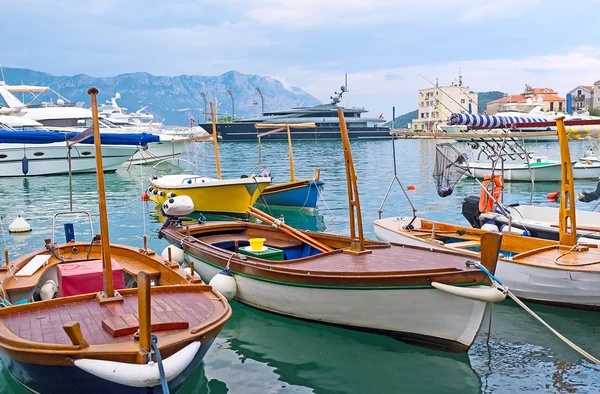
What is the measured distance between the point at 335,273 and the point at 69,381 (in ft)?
13.1

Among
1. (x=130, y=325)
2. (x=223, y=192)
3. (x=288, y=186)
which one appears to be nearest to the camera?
(x=130, y=325)

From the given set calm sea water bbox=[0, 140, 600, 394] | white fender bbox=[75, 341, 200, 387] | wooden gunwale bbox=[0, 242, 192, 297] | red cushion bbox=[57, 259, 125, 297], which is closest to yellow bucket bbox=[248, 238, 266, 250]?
calm sea water bbox=[0, 140, 600, 394]

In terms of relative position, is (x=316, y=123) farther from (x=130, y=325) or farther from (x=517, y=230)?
(x=130, y=325)

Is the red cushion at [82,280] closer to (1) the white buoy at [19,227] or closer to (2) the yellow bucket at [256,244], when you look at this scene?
(2) the yellow bucket at [256,244]

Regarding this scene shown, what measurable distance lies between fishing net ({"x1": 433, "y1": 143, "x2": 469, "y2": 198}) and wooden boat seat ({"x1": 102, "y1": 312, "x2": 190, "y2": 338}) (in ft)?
33.4

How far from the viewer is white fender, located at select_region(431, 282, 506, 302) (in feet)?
24.0

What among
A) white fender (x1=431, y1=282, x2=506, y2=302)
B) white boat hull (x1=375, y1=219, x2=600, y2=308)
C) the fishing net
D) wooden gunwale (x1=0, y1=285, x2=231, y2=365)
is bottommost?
white boat hull (x1=375, y1=219, x2=600, y2=308)

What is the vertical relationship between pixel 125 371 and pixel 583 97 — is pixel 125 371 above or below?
below

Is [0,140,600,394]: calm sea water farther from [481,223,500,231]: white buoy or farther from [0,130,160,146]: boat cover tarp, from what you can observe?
[0,130,160,146]: boat cover tarp

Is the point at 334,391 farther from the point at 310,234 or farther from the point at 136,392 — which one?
the point at 310,234

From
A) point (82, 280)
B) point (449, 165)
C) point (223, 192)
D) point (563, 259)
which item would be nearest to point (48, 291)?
point (82, 280)

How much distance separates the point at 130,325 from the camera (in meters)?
5.88

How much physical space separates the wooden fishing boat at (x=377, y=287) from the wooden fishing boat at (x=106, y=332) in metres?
1.79

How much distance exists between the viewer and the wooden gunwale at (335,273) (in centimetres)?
756
